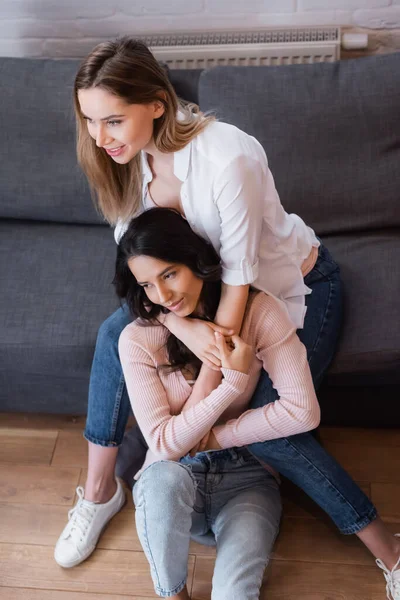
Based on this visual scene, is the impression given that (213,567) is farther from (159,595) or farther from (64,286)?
(64,286)

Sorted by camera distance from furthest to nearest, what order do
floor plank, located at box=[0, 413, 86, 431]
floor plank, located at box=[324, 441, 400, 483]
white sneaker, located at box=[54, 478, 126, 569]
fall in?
floor plank, located at box=[0, 413, 86, 431] < floor plank, located at box=[324, 441, 400, 483] < white sneaker, located at box=[54, 478, 126, 569]

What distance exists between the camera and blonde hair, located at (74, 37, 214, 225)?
1.46m

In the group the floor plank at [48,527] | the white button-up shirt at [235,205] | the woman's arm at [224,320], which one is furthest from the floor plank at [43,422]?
the white button-up shirt at [235,205]

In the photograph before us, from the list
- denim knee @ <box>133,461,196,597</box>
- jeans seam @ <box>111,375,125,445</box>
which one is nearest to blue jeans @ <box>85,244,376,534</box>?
jeans seam @ <box>111,375,125,445</box>

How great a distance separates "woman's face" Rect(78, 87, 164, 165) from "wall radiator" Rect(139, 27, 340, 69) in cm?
87

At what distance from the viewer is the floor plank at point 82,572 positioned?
1.88 metres

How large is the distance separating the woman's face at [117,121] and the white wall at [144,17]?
912 millimetres

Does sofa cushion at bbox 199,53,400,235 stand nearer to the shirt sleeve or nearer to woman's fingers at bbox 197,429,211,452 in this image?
the shirt sleeve

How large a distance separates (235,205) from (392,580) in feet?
3.03

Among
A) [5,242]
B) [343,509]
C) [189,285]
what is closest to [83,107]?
[189,285]

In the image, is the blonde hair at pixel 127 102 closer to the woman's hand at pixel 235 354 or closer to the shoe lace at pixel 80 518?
the woman's hand at pixel 235 354

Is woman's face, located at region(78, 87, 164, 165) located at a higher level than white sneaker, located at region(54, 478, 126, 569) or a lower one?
higher

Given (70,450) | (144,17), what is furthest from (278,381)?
(144,17)

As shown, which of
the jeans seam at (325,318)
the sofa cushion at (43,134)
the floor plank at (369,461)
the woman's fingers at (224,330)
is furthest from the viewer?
the sofa cushion at (43,134)
